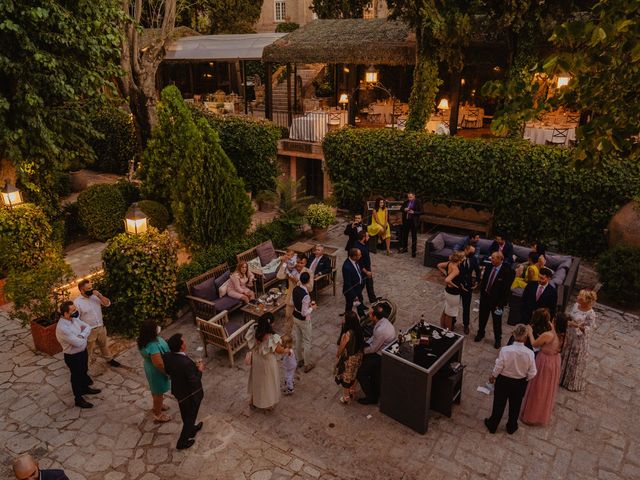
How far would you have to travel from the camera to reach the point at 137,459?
6.65m

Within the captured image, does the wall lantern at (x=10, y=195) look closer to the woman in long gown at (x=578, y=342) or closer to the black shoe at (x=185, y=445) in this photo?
the black shoe at (x=185, y=445)

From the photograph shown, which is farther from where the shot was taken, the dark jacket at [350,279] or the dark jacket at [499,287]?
the dark jacket at [350,279]

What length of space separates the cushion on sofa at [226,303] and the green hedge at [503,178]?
758 cm

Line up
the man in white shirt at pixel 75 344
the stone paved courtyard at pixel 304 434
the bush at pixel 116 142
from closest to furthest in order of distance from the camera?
1. the stone paved courtyard at pixel 304 434
2. the man in white shirt at pixel 75 344
3. the bush at pixel 116 142

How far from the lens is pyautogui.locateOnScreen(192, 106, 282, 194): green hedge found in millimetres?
A: 17453

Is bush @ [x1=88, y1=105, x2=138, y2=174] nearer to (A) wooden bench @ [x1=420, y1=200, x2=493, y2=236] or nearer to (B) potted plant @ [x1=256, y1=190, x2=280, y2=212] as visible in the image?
(B) potted plant @ [x1=256, y1=190, x2=280, y2=212]

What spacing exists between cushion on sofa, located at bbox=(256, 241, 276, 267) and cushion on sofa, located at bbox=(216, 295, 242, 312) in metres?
1.80

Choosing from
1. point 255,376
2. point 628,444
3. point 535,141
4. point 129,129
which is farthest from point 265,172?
point 628,444

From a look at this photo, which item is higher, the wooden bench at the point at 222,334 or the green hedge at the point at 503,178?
the green hedge at the point at 503,178

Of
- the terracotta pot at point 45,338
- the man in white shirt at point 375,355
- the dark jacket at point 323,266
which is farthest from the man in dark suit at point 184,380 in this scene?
A: the dark jacket at point 323,266

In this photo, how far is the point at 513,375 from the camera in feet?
21.4

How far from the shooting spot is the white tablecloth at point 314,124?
60.1 ft

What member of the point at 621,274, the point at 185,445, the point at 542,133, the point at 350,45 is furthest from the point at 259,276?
the point at 542,133

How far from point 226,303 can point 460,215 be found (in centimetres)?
801
